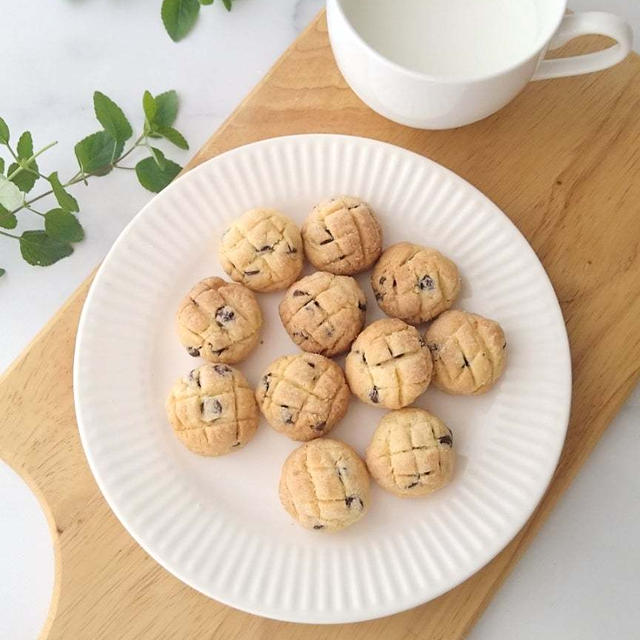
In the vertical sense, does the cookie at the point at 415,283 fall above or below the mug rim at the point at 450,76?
below

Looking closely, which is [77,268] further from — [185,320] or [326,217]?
[326,217]

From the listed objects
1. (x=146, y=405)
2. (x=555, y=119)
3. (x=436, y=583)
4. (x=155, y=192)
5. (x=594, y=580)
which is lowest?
(x=594, y=580)

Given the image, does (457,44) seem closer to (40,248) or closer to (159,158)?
(159,158)

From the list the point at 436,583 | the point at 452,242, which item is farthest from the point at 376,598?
the point at 452,242

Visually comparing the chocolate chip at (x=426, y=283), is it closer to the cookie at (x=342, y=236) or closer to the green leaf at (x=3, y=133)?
the cookie at (x=342, y=236)

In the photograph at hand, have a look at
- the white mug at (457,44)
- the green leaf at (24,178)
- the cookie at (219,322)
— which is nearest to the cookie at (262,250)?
the cookie at (219,322)

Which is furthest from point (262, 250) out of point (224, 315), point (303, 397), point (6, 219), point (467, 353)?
point (6, 219)
